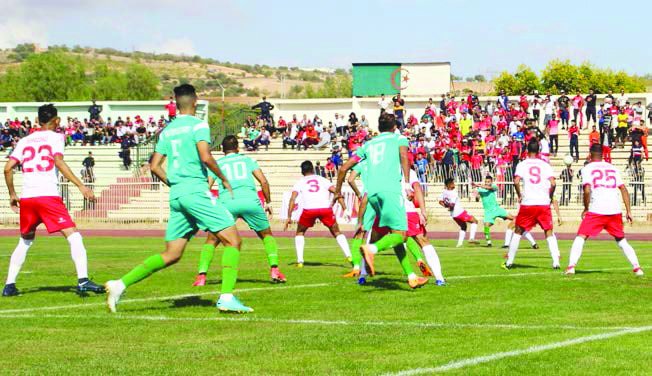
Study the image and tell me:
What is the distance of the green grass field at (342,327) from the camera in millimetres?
8039

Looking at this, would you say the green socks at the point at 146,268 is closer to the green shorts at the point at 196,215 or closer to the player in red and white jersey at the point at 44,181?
the green shorts at the point at 196,215

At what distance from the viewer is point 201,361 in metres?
8.20

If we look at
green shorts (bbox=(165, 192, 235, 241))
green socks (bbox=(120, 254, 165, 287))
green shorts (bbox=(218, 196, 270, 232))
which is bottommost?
green socks (bbox=(120, 254, 165, 287))

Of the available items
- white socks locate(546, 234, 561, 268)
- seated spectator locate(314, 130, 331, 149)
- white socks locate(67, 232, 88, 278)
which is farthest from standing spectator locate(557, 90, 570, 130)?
white socks locate(67, 232, 88, 278)

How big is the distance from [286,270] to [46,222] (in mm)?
5676

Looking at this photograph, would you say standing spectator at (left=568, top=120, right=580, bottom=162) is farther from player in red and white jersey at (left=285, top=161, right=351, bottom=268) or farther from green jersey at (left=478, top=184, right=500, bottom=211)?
player in red and white jersey at (left=285, top=161, right=351, bottom=268)

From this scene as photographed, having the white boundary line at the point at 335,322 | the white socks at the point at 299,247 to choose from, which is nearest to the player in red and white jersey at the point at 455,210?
the white socks at the point at 299,247

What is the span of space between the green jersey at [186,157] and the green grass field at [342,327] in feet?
4.30

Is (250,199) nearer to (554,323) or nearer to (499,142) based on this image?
(554,323)

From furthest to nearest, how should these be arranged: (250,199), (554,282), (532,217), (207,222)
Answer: (532,217), (250,199), (554,282), (207,222)

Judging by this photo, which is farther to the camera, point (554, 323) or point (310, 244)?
point (310, 244)

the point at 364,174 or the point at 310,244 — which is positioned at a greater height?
the point at 364,174

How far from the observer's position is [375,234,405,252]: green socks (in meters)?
13.0

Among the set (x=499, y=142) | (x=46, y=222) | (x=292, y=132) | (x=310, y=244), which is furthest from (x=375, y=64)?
(x=46, y=222)
